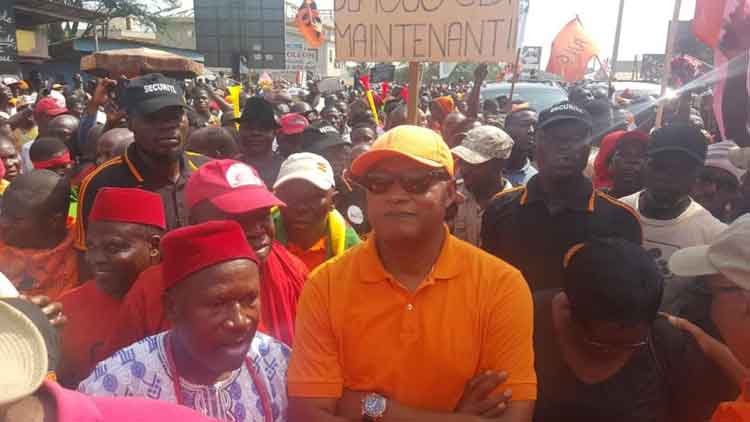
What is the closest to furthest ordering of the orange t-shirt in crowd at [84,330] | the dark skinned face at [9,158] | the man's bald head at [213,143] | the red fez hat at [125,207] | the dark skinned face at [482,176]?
the orange t-shirt in crowd at [84,330]
the red fez hat at [125,207]
the dark skinned face at [482,176]
the dark skinned face at [9,158]
the man's bald head at [213,143]

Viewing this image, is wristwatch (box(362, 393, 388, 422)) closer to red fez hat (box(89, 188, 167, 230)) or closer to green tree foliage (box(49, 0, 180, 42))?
red fez hat (box(89, 188, 167, 230))

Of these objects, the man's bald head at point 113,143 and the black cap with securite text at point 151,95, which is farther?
the man's bald head at point 113,143

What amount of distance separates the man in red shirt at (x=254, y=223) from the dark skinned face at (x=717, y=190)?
2674 millimetres

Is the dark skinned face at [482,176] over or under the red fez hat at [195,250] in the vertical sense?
under

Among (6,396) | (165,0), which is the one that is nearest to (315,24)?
(6,396)

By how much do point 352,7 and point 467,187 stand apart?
130 cm

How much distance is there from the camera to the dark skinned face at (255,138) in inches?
176

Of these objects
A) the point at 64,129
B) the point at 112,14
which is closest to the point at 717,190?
the point at 64,129

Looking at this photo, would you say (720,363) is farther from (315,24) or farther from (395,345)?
(315,24)

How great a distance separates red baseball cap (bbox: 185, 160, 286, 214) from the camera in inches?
88.3

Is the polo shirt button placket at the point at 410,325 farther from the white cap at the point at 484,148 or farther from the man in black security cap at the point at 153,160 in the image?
the white cap at the point at 484,148

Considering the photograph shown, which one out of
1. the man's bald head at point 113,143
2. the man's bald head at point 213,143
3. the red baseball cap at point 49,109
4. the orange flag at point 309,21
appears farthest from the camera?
the orange flag at point 309,21

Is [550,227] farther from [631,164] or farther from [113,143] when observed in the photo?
[113,143]

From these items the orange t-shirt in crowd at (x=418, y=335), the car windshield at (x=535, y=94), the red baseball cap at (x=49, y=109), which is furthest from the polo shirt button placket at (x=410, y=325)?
the car windshield at (x=535, y=94)
